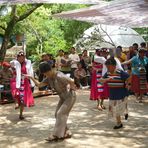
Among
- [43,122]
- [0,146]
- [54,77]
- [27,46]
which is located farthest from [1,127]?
[27,46]

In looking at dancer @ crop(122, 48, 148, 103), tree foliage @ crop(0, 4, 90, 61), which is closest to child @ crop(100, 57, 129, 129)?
dancer @ crop(122, 48, 148, 103)

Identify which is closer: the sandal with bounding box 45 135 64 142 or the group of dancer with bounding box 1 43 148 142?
the group of dancer with bounding box 1 43 148 142

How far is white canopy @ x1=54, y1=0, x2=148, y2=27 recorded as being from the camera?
19.0ft

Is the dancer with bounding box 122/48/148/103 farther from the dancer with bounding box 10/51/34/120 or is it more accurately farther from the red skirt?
the dancer with bounding box 10/51/34/120

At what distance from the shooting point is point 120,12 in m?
6.05

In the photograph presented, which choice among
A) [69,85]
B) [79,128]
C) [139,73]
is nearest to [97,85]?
[139,73]

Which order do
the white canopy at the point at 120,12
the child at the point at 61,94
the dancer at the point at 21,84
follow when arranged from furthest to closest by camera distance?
1. the dancer at the point at 21,84
2. the child at the point at 61,94
3. the white canopy at the point at 120,12

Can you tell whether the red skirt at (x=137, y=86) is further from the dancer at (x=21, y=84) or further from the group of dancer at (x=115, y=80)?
the dancer at (x=21, y=84)

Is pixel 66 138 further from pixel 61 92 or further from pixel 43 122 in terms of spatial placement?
pixel 43 122

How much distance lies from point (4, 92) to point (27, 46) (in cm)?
2209

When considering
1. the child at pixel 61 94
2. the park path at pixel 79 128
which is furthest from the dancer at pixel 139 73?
the child at pixel 61 94

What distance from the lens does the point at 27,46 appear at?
33344 mm

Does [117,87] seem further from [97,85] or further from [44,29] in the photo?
[44,29]

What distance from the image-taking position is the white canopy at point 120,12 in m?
5.79
